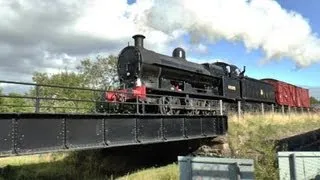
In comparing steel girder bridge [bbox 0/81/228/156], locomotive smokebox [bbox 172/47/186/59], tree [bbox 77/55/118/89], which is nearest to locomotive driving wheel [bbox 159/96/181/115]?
steel girder bridge [bbox 0/81/228/156]

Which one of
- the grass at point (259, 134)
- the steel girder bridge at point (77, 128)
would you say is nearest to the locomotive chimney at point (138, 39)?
the steel girder bridge at point (77, 128)

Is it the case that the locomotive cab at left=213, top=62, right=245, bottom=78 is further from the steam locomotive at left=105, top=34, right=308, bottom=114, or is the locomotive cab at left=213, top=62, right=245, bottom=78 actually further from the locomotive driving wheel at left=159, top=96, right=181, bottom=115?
the locomotive driving wheel at left=159, top=96, right=181, bottom=115

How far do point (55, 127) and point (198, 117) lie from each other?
33.1 feet

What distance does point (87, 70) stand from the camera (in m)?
72.5

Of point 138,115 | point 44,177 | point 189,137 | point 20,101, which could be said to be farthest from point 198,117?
point 20,101

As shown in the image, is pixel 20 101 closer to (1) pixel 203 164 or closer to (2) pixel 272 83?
(2) pixel 272 83

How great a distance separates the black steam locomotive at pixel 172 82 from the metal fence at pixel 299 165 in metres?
10.3

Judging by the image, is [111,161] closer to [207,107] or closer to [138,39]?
[207,107]

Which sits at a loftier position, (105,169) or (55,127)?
(55,127)

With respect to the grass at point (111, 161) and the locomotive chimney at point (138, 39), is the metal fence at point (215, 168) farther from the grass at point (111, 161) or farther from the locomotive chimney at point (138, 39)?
the locomotive chimney at point (138, 39)

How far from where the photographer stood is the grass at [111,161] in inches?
907

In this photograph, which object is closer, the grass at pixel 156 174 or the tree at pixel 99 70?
the grass at pixel 156 174

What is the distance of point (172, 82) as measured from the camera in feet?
87.4

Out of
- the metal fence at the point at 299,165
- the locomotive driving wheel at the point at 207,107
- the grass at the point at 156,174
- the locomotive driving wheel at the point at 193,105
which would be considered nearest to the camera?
the metal fence at the point at 299,165
